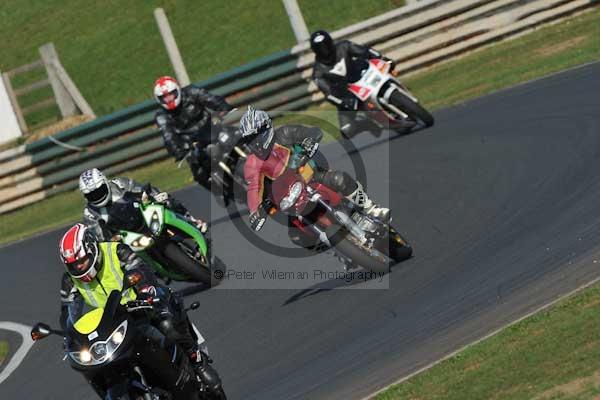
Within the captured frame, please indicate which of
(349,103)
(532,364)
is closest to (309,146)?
(532,364)

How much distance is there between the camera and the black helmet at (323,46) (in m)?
16.6

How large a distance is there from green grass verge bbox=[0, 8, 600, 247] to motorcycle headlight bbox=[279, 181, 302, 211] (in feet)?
25.1

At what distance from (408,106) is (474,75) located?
10.7ft

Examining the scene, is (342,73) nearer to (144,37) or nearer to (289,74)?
(289,74)

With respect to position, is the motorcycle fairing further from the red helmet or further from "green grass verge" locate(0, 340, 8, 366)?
"green grass verge" locate(0, 340, 8, 366)

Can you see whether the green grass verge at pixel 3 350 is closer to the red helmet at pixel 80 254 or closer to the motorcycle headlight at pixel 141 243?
the motorcycle headlight at pixel 141 243

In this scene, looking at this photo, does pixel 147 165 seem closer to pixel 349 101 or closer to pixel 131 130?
pixel 131 130

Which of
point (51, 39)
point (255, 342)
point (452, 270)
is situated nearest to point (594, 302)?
point (452, 270)

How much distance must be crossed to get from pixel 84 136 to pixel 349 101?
237 inches

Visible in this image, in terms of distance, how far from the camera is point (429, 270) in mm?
10633

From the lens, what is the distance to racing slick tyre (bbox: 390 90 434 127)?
1600 centimetres

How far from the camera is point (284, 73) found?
1986 centimetres

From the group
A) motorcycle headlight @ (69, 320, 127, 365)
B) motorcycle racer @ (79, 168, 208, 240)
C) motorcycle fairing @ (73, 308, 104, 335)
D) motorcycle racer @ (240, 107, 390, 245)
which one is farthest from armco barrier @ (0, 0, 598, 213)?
motorcycle headlight @ (69, 320, 127, 365)

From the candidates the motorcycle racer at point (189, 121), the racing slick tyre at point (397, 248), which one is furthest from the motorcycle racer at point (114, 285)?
the motorcycle racer at point (189, 121)
